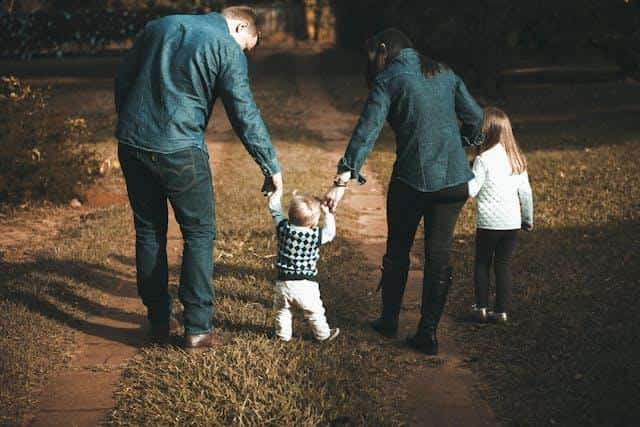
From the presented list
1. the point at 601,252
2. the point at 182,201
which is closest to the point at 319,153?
the point at 601,252

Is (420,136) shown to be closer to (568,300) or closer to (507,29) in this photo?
(568,300)

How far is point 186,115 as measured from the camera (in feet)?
12.9

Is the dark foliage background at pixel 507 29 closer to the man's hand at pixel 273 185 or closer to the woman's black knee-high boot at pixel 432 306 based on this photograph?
the woman's black knee-high boot at pixel 432 306

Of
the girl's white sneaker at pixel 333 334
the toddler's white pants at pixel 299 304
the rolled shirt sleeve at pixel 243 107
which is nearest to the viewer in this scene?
the rolled shirt sleeve at pixel 243 107

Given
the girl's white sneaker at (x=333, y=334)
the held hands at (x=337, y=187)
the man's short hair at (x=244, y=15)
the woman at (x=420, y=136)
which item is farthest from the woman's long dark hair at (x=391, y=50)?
the girl's white sneaker at (x=333, y=334)

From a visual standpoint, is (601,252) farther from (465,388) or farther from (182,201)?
(182,201)

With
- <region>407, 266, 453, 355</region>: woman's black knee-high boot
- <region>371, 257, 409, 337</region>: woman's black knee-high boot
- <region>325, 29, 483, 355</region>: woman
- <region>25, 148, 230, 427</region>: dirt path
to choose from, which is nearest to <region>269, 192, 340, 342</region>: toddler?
<region>325, 29, 483, 355</region>: woman

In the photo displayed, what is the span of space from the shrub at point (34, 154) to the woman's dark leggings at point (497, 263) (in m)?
5.02

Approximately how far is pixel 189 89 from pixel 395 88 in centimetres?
108

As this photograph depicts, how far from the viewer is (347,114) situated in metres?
15.9

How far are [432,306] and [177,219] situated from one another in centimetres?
153

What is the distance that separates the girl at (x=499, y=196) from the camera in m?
4.70

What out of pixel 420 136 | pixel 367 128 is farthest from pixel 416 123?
pixel 367 128

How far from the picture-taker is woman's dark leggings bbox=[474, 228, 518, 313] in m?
4.86
